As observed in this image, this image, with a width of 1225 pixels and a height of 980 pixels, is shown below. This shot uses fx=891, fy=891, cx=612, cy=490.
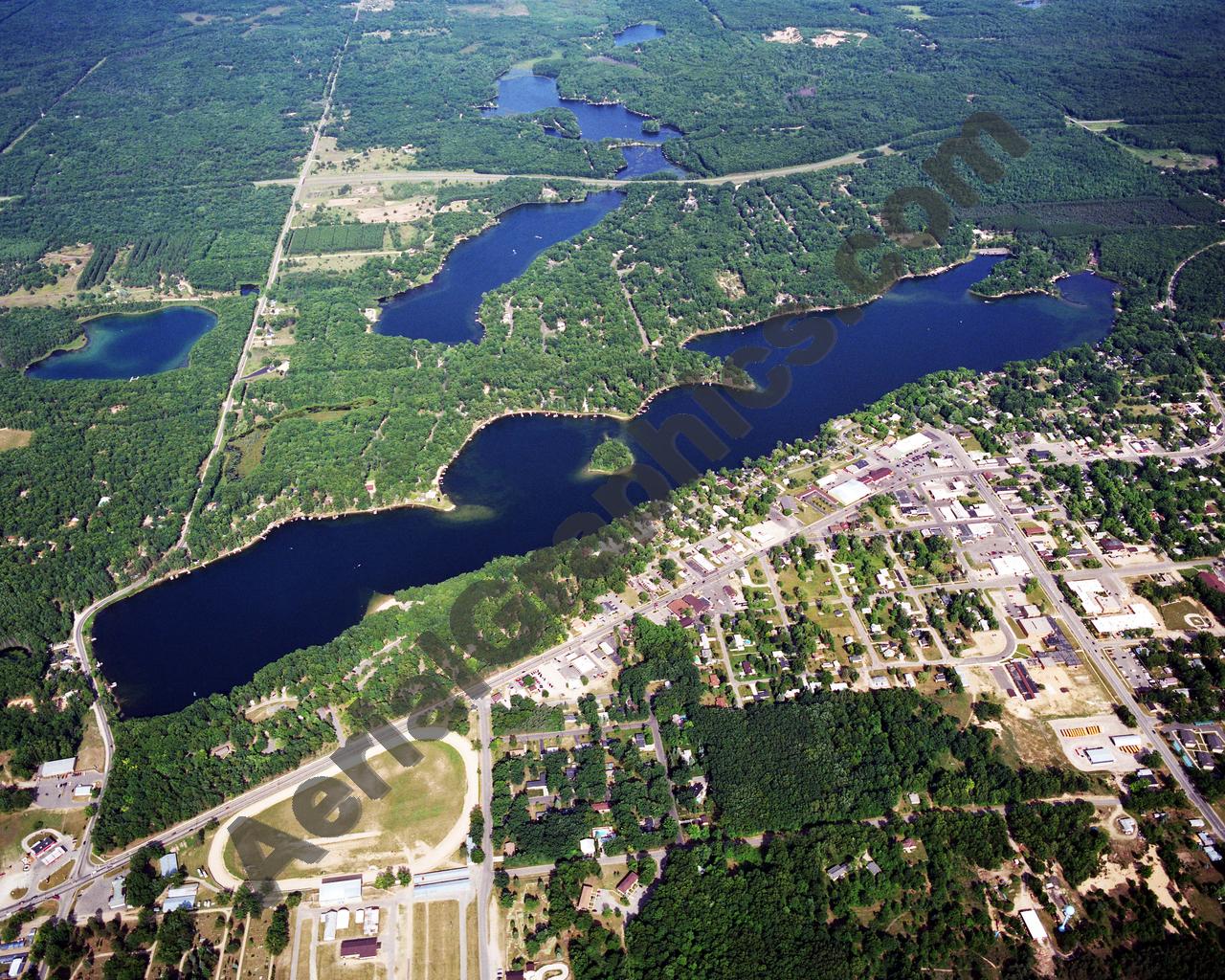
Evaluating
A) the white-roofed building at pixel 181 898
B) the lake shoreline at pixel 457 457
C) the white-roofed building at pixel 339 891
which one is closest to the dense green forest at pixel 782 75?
the lake shoreline at pixel 457 457

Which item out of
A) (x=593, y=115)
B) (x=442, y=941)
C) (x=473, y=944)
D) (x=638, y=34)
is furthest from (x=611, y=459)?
(x=638, y=34)

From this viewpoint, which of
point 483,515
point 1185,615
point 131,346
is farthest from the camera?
point 131,346

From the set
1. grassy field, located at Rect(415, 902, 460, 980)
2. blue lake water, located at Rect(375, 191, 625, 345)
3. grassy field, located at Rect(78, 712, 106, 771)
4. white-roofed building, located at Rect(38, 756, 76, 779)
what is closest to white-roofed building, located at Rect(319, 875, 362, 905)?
grassy field, located at Rect(415, 902, 460, 980)

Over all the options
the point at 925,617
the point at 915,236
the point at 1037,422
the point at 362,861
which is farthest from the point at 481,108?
the point at 362,861

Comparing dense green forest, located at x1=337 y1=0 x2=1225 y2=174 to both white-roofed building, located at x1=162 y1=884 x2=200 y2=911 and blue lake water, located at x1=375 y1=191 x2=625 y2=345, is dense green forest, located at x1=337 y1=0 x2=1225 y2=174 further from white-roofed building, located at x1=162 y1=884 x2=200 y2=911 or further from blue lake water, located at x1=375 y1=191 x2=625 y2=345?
white-roofed building, located at x1=162 y1=884 x2=200 y2=911

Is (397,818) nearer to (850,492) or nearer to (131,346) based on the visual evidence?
(850,492)

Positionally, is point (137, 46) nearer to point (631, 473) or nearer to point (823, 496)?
point (631, 473)

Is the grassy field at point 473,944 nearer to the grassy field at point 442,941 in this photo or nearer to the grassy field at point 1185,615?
the grassy field at point 442,941
